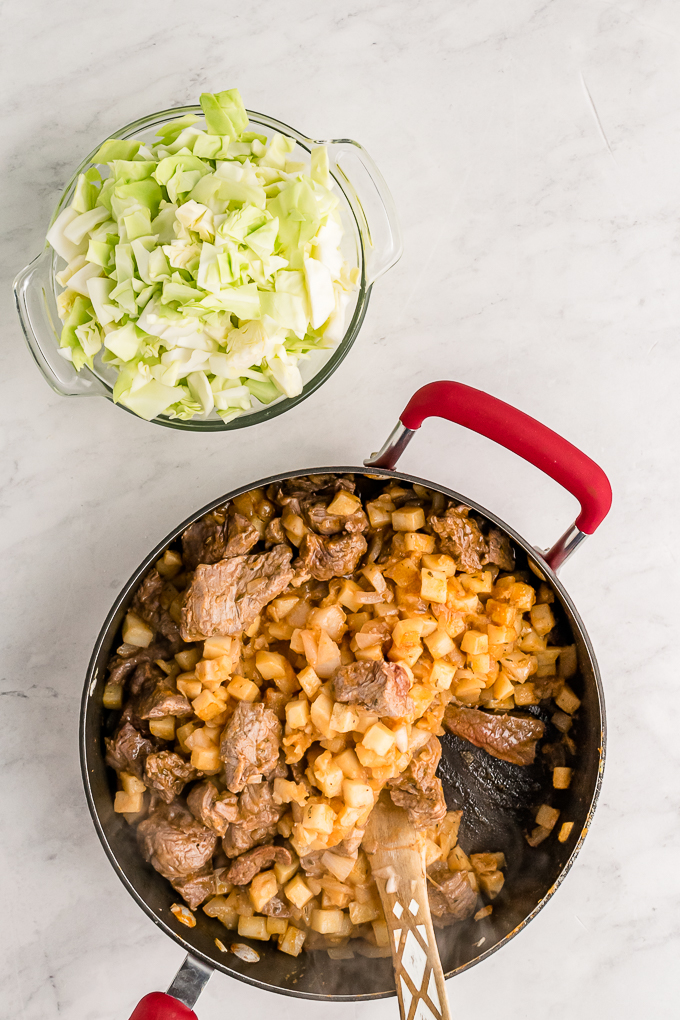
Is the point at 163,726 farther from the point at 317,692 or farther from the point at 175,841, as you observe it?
the point at 317,692

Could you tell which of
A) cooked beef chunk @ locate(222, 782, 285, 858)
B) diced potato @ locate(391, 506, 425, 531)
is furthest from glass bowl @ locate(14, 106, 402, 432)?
cooked beef chunk @ locate(222, 782, 285, 858)

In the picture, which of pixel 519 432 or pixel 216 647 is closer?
pixel 519 432

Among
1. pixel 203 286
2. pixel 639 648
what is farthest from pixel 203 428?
pixel 639 648

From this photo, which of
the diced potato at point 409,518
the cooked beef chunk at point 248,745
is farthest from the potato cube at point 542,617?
the cooked beef chunk at point 248,745

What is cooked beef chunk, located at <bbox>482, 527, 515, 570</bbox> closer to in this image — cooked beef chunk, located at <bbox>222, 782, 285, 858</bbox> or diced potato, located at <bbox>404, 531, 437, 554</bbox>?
diced potato, located at <bbox>404, 531, 437, 554</bbox>

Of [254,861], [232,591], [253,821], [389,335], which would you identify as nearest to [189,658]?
[232,591]
